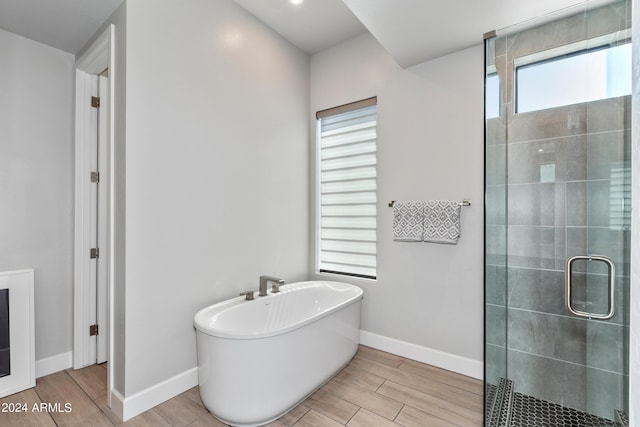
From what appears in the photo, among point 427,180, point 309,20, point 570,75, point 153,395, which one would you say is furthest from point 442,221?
point 153,395

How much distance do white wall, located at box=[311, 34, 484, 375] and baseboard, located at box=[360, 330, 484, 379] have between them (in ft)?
0.09

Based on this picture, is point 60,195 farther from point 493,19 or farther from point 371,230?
point 493,19

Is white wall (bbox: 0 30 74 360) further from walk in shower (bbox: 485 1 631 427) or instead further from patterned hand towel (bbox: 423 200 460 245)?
walk in shower (bbox: 485 1 631 427)

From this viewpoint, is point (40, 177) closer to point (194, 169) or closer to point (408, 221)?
point (194, 169)

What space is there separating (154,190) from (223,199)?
0.54m

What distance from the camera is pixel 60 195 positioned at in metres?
2.55

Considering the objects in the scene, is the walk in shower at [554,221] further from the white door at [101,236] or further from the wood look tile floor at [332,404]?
the white door at [101,236]

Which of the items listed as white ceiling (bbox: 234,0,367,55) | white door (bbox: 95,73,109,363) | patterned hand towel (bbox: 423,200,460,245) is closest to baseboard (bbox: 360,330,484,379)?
patterned hand towel (bbox: 423,200,460,245)

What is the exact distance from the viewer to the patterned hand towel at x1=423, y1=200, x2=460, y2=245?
8.09ft

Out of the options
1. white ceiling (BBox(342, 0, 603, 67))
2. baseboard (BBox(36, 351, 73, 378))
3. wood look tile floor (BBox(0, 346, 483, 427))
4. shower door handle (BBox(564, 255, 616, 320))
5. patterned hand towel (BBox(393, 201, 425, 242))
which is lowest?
wood look tile floor (BBox(0, 346, 483, 427))

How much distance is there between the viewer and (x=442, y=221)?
2.51 metres

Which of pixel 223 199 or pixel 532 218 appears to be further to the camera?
pixel 223 199

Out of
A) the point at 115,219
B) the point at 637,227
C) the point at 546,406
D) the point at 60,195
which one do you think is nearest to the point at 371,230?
the point at 546,406

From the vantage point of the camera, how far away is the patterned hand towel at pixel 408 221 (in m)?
2.61
